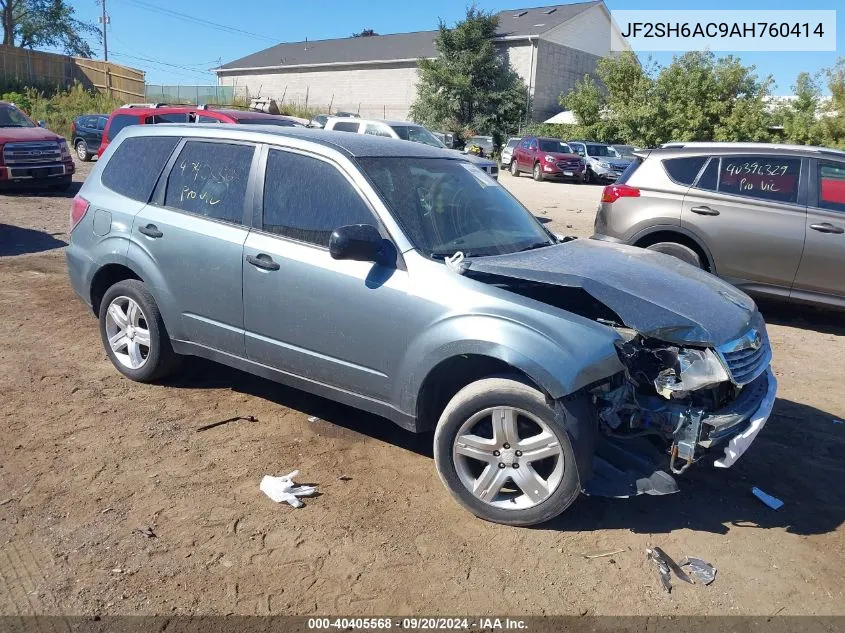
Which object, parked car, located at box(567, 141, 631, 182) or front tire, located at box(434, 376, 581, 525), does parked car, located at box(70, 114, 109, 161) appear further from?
front tire, located at box(434, 376, 581, 525)

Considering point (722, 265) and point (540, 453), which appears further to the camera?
point (722, 265)

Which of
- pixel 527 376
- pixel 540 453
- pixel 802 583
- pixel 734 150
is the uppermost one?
pixel 734 150

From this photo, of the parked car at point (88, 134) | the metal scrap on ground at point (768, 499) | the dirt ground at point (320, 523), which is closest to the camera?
the dirt ground at point (320, 523)

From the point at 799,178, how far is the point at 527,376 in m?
5.40

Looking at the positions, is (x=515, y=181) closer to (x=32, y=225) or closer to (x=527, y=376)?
(x=32, y=225)

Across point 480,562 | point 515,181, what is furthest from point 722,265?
point 515,181

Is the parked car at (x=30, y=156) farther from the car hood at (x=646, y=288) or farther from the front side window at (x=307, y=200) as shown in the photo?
the car hood at (x=646, y=288)

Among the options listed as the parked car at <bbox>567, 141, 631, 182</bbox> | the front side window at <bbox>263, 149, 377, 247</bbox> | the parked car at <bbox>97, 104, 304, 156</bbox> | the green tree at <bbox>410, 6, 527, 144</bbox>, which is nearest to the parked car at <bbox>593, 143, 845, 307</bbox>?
the front side window at <bbox>263, 149, 377, 247</bbox>

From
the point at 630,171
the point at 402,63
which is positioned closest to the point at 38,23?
the point at 402,63

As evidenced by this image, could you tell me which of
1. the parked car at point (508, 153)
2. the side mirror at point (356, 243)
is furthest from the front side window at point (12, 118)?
the parked car at point (508, 153)

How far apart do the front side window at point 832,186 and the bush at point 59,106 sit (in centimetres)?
2943

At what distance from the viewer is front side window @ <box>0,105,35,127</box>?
15.3m

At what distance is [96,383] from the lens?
5305 mm

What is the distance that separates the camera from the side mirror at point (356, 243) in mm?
3861
